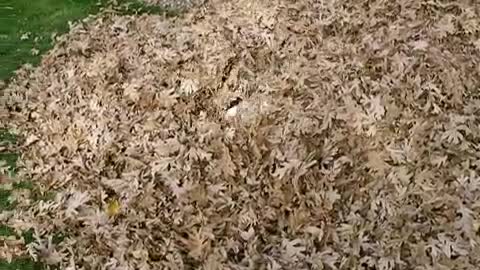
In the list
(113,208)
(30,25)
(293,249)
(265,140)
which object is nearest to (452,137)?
(265,140)

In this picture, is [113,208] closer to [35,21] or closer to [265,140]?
[265,140]

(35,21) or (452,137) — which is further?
(35,21)

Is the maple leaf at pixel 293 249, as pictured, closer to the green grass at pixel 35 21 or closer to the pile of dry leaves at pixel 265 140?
the pile of dry leaves at pixel 265 140

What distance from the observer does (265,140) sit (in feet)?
13.7

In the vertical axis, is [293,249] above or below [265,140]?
below

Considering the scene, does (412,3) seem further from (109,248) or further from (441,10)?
(109,248)

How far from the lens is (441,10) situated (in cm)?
523

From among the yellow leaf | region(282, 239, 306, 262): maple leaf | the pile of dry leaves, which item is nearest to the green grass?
the pile of dry leaves

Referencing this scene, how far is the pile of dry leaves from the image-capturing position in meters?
3.69

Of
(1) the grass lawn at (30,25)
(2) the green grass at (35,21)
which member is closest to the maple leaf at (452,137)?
(2) the green grass at (35,21)

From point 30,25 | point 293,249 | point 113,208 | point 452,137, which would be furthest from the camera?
point 30,25

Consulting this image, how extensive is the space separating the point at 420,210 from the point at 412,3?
2090mm

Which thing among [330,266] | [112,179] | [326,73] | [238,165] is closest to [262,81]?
[326,73]

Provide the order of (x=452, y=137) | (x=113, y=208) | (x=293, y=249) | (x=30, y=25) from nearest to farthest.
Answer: (x=293, y=249), (x=113, y=208), (x=452, y=137), (x=30, y=25)
